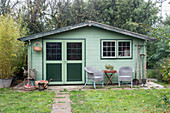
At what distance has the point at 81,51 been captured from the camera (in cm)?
829

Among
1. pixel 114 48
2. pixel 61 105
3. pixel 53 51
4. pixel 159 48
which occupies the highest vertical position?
pixel 159 48

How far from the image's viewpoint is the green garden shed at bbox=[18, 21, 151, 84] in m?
8.08

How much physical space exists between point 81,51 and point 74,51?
0.99ft

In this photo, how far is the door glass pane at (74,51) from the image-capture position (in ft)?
27.0

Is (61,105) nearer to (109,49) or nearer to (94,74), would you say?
(94,74)

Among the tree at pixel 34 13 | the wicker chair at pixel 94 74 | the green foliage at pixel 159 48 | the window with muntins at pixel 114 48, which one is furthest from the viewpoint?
the tree at pixel 34 13

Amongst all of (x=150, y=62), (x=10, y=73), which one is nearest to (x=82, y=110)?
(x=10, y=73)

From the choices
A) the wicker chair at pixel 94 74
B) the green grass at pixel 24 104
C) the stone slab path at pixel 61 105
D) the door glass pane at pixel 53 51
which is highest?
the door glass pane at pixel 53 51

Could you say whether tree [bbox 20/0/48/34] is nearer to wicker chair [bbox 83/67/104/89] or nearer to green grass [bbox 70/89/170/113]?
wicker chair [bbox 83/67/104/89]

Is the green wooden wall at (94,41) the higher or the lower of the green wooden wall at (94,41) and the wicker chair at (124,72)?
the higher

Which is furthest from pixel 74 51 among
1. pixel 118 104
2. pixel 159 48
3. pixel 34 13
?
pixel 34 13

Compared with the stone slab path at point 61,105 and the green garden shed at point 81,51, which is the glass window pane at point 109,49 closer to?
the green garden shed at point 81,51

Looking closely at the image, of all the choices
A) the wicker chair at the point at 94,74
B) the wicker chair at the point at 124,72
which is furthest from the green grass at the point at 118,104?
the wicker chair at the point at 124,72

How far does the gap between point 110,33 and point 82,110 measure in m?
4.68
